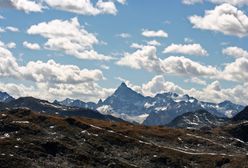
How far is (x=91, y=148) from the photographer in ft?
531

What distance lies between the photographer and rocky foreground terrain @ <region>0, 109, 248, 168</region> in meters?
145

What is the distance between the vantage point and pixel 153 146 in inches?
6875

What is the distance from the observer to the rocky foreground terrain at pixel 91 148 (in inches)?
5694

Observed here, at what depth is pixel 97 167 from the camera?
144375mm

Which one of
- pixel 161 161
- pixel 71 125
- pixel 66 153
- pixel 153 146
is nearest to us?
pixel 66 153

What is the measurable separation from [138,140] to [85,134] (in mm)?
19508

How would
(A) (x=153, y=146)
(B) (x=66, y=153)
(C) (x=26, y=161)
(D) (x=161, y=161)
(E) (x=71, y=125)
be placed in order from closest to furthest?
1. (C) (x=26, y=161)
2. (B) (x=66, y=153)
3. (D) (x=161, y=161)
4. (A) (x=153, y=146)
5. (E) (x=71, y=125)

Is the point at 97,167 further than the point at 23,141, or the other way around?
the point at 23,141

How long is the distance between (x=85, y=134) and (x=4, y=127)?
28.3 metres

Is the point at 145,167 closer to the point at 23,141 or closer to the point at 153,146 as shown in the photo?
the point at 153,146

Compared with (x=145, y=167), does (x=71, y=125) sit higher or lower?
higher

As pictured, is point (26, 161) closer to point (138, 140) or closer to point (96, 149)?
point (96, 149)

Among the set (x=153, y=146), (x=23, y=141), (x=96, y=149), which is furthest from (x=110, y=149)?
(x=23, y=141)

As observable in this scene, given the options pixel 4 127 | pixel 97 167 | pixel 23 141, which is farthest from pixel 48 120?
pixel 97 167
